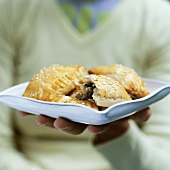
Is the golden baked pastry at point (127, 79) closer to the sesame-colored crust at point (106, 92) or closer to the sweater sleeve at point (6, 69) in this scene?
the sesame-colored crust at point (106, 92)

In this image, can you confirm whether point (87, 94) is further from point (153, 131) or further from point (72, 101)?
point (153, 131)

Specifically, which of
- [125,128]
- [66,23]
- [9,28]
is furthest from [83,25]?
[125,128]

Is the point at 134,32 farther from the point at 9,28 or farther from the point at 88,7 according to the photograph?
the point at 9,28

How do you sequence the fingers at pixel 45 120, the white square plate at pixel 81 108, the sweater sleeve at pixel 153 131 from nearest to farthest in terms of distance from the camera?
the white square plate at pixel 81 108 → the fingers at pixel 45 120 → the sweater sleeve at pixel 153 131

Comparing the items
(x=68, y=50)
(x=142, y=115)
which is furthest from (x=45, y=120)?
(x=68, y=50)

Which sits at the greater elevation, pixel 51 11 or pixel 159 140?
pixel 51 11

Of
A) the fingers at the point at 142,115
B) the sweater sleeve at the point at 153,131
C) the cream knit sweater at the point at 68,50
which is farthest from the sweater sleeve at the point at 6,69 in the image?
the fingers at the point at 142,115
